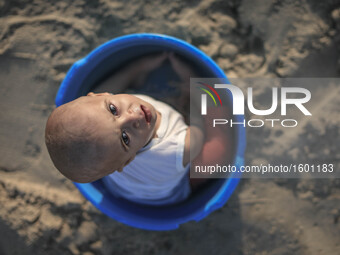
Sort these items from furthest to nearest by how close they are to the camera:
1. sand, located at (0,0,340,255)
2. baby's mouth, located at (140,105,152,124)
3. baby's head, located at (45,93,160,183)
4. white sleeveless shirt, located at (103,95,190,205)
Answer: sand, located at (0,0,340,255) < white sleeveless shirt, located at (103,95,190,205) < baby's mouth, located at (140,105,152,124) < baby's head, located at (45,93,160,183)

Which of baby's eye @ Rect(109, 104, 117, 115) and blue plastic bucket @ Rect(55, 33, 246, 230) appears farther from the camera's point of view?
blue plastic bucket @ Rect(55, 33, 246, 230)

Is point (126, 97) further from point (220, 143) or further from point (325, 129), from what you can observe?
point (325, 129)

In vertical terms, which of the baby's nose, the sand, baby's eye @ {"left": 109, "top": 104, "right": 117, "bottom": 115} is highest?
baby's eye @ {"left": 109, "top": 104, "right": 117, "bottom": 115}

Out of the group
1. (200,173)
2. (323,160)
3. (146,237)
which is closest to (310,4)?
(323,160)

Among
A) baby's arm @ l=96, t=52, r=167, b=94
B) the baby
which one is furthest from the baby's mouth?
baby's arm @ l=96, t=52, r=167, b=94

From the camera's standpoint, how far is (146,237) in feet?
4.05

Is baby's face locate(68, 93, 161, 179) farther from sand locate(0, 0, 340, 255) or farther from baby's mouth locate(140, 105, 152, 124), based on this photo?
sand locate(0, 0, 340, 255)

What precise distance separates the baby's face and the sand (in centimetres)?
49

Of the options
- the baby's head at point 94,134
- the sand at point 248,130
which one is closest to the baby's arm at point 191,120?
the sand at point 248,130

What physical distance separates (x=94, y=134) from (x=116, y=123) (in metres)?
0.07

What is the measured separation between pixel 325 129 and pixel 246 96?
0.32 m

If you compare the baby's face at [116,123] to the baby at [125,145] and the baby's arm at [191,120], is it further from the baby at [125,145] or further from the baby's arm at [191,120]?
the baby's arm at [191,120]

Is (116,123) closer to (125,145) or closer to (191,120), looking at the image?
(125,145)

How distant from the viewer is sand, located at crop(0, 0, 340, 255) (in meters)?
1.21
